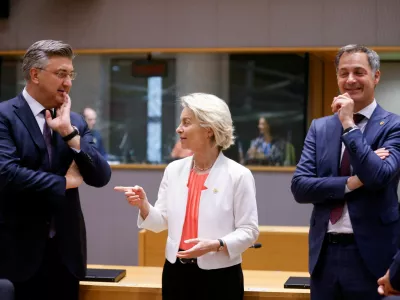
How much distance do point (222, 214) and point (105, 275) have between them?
2.99 feet

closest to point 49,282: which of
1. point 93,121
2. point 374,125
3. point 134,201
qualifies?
point 134,201

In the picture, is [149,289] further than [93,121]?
No

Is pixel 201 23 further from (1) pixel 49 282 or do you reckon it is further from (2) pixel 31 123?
(1) pixel 49 282

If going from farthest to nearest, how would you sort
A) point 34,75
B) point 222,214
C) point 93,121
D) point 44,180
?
point 93,121 → point 34,75 → point 222,214 → point 44,180

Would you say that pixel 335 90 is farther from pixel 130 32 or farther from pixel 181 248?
pixel 181 248

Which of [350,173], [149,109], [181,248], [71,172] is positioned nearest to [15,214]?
[71,172]

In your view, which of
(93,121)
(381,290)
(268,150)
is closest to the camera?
(381,290)

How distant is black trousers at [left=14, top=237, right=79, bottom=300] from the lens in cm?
305

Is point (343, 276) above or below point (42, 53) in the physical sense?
below

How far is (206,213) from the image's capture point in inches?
123

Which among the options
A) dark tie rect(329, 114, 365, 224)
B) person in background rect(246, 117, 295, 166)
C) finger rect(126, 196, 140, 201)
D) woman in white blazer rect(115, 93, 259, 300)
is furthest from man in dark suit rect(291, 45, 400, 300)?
person in background rect(246, 117, 295, 166)

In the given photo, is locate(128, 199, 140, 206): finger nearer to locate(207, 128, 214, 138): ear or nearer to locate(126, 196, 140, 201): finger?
Result: locate(126, 196, 140, 201): finger

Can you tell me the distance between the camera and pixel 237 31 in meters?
7.17

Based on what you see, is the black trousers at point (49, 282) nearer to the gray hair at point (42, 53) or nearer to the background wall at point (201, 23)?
the gray hair at point (42, 53)
